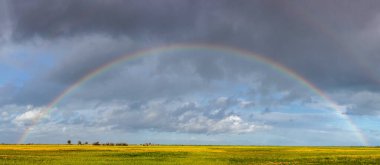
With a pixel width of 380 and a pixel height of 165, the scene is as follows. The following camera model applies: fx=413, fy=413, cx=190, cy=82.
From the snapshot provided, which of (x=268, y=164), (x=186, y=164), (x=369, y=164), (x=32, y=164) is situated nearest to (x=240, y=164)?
(x=268, y=164)

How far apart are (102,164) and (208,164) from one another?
13233 millimetres

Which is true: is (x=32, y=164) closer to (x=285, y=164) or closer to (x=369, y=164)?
(x=285, y=164)

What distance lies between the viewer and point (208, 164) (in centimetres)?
5191

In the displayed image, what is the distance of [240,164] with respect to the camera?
51.7 meters

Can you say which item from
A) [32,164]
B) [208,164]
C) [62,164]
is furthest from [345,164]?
[32,164]

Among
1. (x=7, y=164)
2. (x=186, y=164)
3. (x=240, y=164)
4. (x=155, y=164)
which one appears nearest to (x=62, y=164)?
(x=7, y=164)

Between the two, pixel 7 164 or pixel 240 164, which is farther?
pixel 240 164

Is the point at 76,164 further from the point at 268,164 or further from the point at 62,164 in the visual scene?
the point at 268,164

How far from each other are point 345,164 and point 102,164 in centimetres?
3093

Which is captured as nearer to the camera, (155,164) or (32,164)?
(32,164)

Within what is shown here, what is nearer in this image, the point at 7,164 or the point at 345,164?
the point at 7,164

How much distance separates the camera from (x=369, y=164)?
2021 inches

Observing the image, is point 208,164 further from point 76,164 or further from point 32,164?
point 32,164

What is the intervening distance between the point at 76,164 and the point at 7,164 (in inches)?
308
